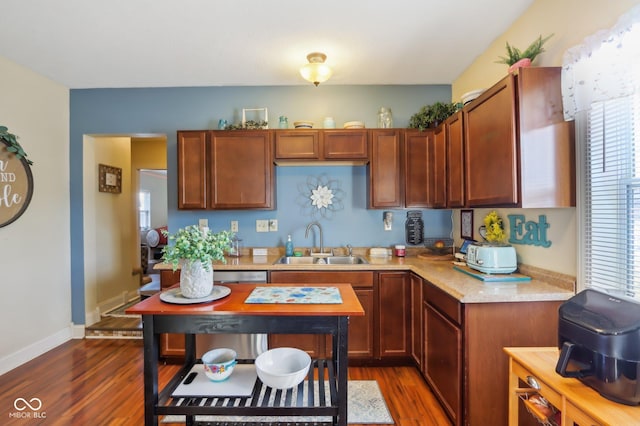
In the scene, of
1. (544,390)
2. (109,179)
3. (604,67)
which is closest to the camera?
(544,390)

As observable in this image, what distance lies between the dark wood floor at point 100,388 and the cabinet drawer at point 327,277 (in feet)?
2.53

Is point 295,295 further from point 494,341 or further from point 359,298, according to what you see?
point 494,341

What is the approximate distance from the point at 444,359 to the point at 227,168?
2.36 meters

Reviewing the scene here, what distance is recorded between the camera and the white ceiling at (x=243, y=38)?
1959 mm

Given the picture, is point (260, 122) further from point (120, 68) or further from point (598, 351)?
point (598, 351)

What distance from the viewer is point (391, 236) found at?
10.3ft

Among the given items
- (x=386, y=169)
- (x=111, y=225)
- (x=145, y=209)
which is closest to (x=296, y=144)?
(x=386, y=169)

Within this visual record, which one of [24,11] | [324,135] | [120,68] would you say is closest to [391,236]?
[324,135]

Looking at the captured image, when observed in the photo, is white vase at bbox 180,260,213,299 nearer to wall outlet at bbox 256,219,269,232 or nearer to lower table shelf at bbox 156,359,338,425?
lower table shelf at bbox 156,359,338,425

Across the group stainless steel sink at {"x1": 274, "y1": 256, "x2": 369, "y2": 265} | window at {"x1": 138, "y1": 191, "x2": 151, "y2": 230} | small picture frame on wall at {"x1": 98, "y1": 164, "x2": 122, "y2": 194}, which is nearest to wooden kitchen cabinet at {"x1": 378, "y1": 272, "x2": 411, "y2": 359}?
stainless steel sink at {"x1": 274, "y1": 256, "x2": 369, "y2": 265}

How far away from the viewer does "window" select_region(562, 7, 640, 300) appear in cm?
126

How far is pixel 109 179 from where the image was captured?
3.69 meters

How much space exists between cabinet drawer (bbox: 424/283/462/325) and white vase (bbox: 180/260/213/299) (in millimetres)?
1433

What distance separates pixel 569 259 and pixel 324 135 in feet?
6.71
